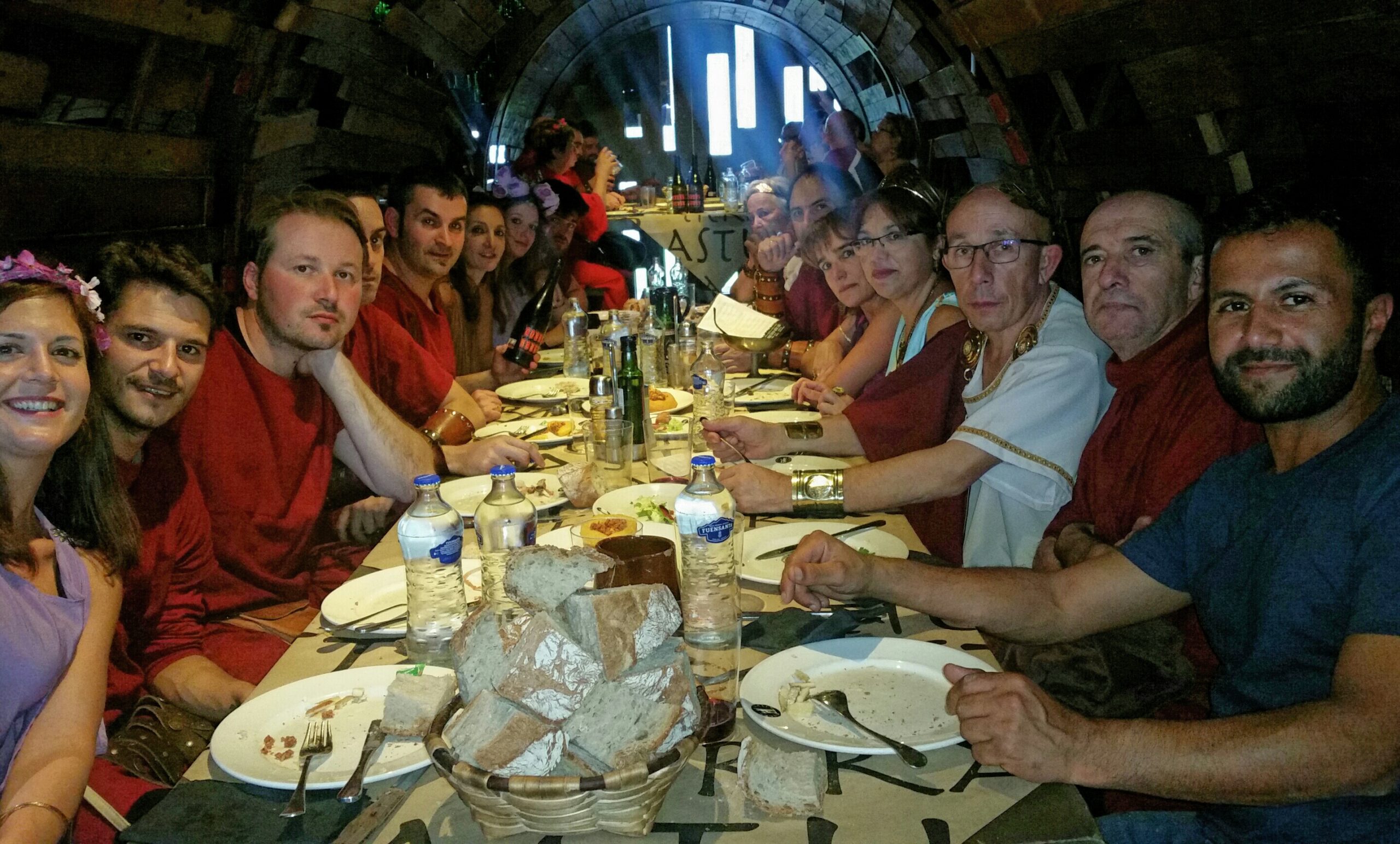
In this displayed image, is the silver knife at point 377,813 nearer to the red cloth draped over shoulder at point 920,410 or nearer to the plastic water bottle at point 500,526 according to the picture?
the plastic water bottle at point 500,526

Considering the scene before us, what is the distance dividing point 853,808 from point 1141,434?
113 centimetres

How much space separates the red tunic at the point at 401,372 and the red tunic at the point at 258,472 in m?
0.53

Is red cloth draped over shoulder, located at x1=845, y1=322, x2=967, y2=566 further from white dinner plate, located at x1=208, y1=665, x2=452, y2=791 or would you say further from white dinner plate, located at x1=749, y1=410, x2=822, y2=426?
white dinner plate, located at x1=208, y1=665, x2=452, y2=791

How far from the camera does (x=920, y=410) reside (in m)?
2.53

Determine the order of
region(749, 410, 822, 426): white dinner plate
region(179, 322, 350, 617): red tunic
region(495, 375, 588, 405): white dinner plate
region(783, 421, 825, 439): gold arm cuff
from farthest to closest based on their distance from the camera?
1. region(495, 375, 588, 405): white dinner plate
2. region(749, 410, 822, 426): white dinner plate
3. region(783, 421, 825, 439): gold arm cuff
4. region(179, 322, 350, 617): red tunic

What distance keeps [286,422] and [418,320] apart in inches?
49.5

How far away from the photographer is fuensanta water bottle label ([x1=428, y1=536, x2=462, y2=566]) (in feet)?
4.65

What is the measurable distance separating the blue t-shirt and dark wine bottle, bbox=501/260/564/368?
2.65 m

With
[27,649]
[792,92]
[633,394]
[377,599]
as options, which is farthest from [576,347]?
[792,92]

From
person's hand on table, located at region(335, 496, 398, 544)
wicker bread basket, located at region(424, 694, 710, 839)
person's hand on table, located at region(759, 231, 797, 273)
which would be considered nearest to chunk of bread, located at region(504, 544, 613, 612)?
wicker bread basket, located at region(424, 694, 710, 839)

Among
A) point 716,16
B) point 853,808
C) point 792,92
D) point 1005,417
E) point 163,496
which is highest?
point 716,16

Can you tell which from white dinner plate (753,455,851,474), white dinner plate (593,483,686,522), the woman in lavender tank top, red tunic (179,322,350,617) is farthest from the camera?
white dinner plate (753,455,851,474)

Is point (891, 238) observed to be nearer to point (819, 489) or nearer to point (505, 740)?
point (819, 489)

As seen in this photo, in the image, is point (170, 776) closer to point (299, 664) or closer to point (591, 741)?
point (299, 664)
